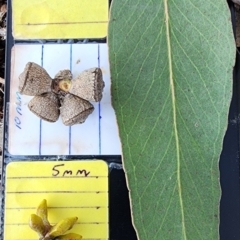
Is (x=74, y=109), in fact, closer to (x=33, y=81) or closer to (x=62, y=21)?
(x=33, y=81)

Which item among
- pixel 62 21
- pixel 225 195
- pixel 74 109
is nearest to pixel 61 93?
pixel 74 109

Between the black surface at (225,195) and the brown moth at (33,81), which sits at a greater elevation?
the brown moth at (33,81)

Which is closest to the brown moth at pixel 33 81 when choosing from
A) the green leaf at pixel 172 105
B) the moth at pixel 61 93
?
the moth at pixel 61 93

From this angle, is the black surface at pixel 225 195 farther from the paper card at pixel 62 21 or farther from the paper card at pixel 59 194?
the paper card at pixel 62 21

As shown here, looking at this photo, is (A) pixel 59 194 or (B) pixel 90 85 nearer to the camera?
(B) pixel 90 85

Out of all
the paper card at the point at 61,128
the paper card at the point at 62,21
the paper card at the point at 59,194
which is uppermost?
the paper card at the point at 62,21

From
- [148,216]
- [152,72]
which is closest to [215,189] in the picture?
[148,216]

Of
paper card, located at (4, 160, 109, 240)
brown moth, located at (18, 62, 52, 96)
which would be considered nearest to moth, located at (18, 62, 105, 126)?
brown moth, located at (18, 62, 52, 96)
